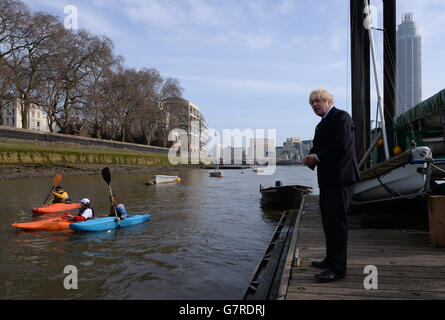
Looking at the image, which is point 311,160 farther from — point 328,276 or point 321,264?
point 321,264

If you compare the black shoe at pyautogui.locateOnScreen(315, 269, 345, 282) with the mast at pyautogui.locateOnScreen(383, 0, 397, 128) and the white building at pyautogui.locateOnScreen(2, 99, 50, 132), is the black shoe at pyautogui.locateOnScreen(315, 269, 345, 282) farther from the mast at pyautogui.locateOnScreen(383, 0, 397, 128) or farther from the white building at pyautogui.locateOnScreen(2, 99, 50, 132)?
the white building at pyautogui.locateOnScreen(2, 99, 50, 132)

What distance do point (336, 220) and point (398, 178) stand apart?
4148 millimetres

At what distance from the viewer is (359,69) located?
497 inches

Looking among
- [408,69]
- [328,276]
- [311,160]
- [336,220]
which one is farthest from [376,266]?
[408,69]

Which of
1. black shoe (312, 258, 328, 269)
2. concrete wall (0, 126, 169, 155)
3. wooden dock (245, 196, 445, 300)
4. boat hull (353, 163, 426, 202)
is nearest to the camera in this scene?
wooden dock (245, 196, 445, 300)

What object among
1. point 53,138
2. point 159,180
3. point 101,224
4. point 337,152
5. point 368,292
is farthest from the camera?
point 53,138

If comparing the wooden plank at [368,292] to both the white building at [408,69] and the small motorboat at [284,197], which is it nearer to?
the white building at [408,69]

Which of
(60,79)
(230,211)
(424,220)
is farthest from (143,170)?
(424,220)

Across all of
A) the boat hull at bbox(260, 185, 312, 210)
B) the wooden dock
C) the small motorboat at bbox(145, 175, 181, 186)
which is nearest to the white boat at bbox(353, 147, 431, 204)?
the wooden dock

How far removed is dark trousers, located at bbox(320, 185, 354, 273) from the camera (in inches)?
153

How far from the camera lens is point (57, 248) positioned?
8.86m

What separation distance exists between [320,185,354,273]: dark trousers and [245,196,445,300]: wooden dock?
0.32 m

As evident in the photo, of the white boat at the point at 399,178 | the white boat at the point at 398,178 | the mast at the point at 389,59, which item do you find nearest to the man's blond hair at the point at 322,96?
the white boat at the point at 399,178
